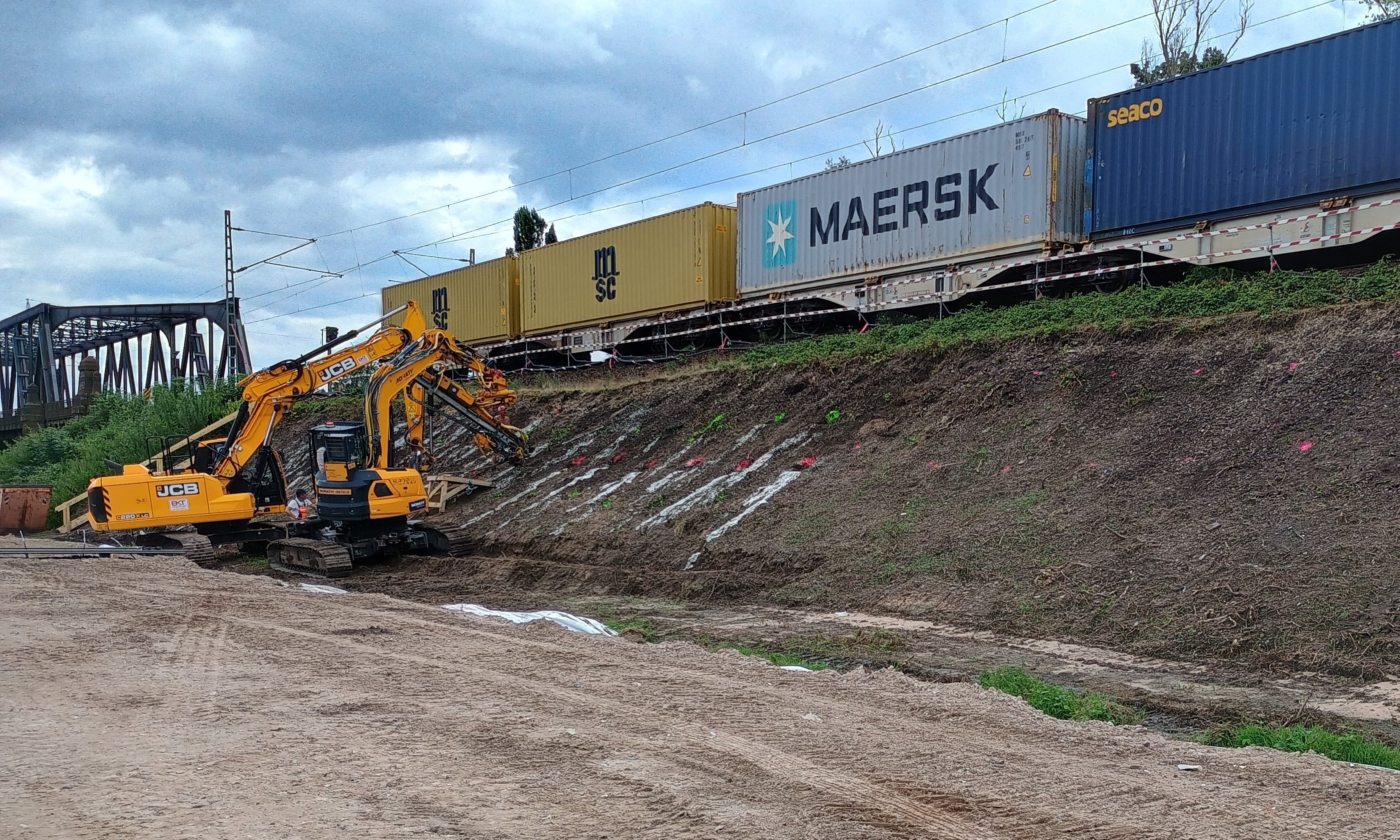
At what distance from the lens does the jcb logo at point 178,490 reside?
1842 centimetres

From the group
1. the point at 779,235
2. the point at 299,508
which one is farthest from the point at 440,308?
the point at 299,508

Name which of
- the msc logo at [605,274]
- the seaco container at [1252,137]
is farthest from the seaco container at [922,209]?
the msc logo at [605,274]

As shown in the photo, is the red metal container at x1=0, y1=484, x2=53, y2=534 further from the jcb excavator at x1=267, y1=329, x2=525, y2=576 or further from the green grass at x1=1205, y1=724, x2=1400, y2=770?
the green grass at x1=1205, y1=724, x2=1400, y2=770

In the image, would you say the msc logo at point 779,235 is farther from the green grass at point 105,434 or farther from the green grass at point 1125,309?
the green grass at point 105,434

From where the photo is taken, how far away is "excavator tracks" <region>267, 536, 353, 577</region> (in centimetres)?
1709

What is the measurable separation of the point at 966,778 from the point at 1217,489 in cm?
770

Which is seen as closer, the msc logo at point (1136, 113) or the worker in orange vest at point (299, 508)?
the worker in orange vest at point (299, 508)

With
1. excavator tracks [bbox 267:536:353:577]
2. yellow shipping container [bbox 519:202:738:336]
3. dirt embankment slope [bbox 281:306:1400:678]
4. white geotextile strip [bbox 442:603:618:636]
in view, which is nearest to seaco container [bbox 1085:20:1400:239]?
dirt embankment slope [bbox 281:306:1400:678]

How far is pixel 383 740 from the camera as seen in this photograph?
603cm

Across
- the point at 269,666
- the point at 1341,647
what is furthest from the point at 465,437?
the point at 1341,647

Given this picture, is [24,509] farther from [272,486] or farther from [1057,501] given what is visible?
[1057,501]

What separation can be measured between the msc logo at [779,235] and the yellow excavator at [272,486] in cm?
743

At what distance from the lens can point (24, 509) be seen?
27.1 m

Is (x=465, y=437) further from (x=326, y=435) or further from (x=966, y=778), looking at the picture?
(x=966, y=778)
